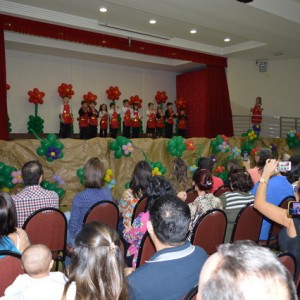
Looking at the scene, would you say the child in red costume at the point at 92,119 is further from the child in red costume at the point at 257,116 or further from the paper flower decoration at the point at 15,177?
the child in red costume at the point at 257,116

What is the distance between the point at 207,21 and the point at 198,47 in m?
2.21

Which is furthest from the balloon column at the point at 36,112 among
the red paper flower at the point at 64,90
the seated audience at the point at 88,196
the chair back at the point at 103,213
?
the chair back at the point at 103,213

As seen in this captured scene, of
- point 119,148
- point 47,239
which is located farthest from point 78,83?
point 47,239

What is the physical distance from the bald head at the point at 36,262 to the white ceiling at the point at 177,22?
5376 mm

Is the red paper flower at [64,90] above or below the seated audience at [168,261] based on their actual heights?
above

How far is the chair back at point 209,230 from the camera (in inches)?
91.3

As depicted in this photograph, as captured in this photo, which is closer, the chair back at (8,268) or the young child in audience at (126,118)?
the chair back at (8,268)

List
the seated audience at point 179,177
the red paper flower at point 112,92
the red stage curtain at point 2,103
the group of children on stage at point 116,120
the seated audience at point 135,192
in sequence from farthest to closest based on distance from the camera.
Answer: the red paper flower at point 112,92 → the group of children on stage at point 116,120 → the red stage curtain at point 2,103 → the seated audience at point 179,177 → the seated audience at point 135,192

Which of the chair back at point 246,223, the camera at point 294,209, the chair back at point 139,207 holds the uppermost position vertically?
the camera at point 294,209

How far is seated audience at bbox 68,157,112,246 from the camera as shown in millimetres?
2938

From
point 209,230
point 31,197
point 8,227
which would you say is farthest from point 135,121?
point 8,227

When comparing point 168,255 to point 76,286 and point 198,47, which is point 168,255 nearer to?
point 76,286

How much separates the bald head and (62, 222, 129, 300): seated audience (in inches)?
10.0

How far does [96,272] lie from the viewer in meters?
1.19
